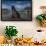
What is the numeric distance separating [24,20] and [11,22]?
0.75ft

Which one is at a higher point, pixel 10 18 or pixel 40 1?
pixel 40 1

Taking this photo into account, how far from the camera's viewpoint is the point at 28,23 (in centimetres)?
288

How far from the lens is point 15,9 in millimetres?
2857

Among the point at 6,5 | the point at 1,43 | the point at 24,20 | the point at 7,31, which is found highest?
the point at 6,5

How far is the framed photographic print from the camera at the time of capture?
9.34ft

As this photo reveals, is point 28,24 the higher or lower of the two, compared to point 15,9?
lower

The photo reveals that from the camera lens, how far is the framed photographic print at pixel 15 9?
285 centimetres

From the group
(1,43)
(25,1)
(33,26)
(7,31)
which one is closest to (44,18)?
(33,26)

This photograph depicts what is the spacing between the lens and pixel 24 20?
2865 millimetres

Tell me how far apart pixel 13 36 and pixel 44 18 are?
605 mm

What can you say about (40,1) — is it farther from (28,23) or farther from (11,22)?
(11,22)

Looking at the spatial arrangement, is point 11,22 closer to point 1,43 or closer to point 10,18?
point 10,18

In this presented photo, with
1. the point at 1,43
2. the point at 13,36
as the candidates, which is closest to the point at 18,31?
the point at 13,36

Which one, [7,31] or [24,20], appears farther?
[24,20]
